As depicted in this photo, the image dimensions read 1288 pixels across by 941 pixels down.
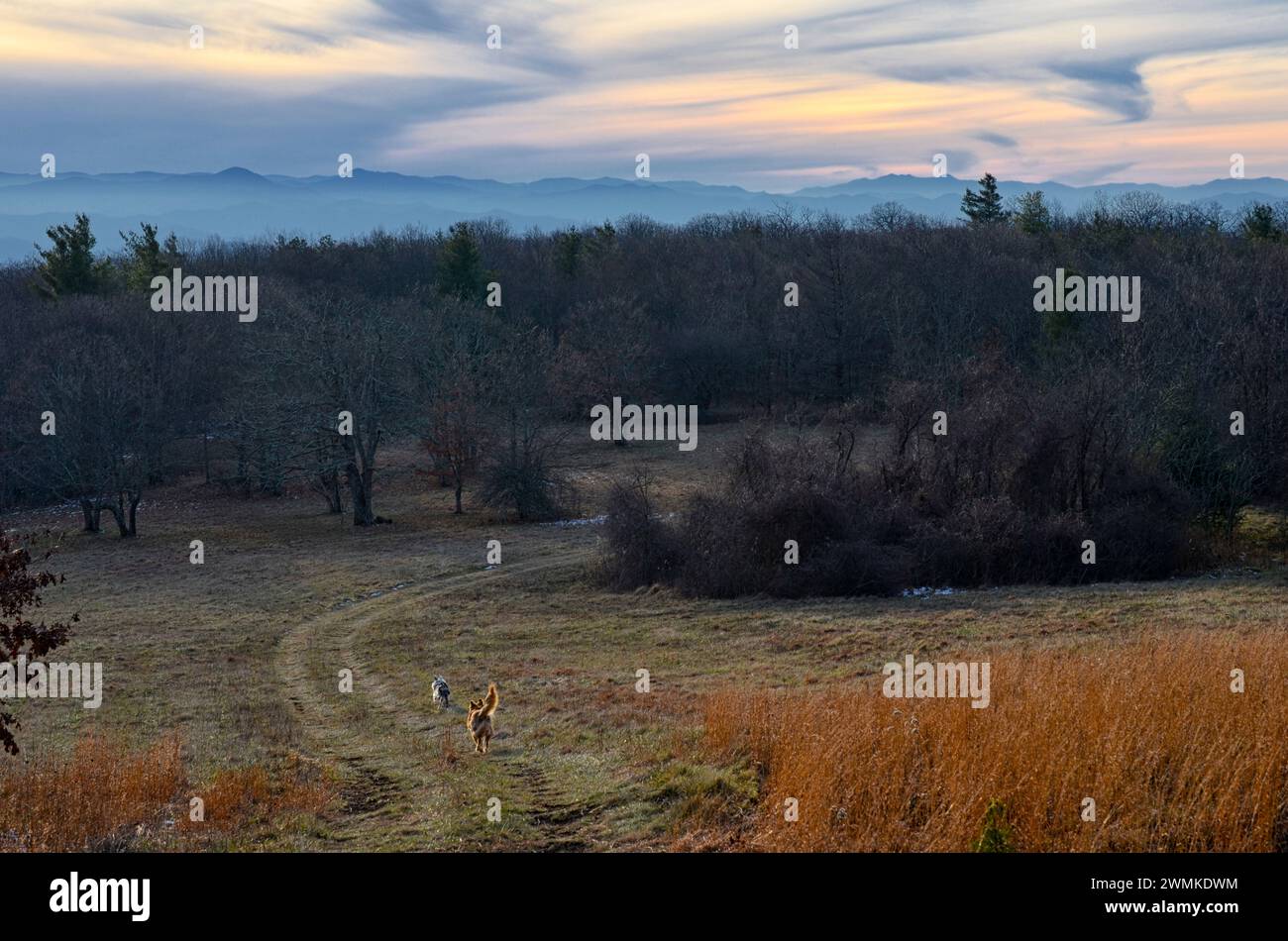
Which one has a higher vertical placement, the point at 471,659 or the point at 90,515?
the point at 90,515

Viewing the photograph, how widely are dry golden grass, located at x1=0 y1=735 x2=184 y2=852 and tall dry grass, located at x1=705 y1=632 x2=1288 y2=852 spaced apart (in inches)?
242

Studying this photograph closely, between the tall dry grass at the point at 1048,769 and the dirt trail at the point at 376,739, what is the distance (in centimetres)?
206

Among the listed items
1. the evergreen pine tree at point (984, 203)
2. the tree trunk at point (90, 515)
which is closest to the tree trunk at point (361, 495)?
the tree trunk at point (90, 515)

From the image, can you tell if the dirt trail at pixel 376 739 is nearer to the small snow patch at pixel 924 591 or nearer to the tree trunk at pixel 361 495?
the small snow patch at pixel 924 591

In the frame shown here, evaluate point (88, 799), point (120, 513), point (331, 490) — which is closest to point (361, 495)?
point (331, 490)

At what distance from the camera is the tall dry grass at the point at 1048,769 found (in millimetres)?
7477

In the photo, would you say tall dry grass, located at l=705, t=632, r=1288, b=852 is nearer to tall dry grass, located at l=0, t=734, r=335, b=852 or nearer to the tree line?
tall dry grass, located at l=0, t=734, r=335, b=852

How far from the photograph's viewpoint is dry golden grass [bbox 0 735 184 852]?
10.2 metres

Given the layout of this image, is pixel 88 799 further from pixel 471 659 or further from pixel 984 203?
pixel 984 203

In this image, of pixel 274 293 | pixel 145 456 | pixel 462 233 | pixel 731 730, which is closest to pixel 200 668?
pixel 731 730

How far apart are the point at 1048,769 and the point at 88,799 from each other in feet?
32.5

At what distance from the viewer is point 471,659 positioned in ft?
75.9
